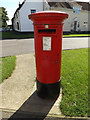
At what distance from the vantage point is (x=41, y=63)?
7.36 ft

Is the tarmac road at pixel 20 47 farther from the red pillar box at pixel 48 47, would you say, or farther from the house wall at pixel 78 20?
the house wall at pixel 78 20

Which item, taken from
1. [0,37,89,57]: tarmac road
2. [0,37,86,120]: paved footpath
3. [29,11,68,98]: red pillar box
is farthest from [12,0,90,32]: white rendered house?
[29,11,68,98]: red pillar box

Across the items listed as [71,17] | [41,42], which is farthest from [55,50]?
[71,17]

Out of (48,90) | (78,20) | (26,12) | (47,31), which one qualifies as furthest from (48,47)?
(78,20)

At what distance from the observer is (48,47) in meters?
2.07

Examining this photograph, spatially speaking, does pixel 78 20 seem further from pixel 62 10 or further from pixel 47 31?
pixel 47 31

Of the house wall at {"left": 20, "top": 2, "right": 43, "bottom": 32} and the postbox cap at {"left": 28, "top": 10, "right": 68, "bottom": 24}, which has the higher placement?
the house wall at {"left": 20, "top": 2, "right": 43, "bottom": 32}

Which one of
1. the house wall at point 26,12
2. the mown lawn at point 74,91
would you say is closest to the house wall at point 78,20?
the house wall at point 26,12

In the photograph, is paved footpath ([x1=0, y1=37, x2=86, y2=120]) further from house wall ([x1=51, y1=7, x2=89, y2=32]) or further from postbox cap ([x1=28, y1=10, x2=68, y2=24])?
house wall ([x1=51, y1=7, x2=89, y2=32])

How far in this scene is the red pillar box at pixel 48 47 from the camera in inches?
74.1

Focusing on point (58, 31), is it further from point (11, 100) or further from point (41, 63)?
point (11, 100)

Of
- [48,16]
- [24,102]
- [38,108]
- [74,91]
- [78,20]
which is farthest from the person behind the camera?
[78,20]

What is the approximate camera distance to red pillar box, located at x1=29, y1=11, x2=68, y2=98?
74.1 inches

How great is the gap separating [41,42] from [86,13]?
86.7ft
